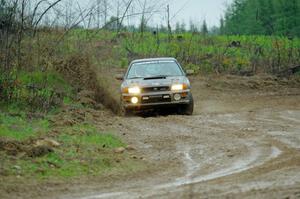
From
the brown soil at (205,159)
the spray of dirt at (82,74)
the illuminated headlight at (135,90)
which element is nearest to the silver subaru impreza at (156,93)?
the illuminated headlight at (135,90)

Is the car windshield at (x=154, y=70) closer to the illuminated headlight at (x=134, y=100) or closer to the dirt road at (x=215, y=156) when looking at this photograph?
the illuminated headlight at (x=134, y=100)

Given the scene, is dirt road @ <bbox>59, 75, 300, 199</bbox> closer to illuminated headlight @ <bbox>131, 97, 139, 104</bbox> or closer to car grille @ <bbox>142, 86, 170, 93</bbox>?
illuminated headlight @ <bbox>131, 97, 139, 104</bbox>

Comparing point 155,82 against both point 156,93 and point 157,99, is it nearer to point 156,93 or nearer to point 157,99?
point 156,93

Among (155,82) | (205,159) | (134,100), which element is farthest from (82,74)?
(205,159)

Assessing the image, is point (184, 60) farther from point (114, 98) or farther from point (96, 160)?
point (96, 160)

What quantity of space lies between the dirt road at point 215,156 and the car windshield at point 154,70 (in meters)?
1.71

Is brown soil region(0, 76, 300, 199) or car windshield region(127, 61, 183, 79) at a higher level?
car windshield region(127, 61, 183, 79)

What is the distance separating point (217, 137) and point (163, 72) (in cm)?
513

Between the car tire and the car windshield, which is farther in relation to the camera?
the car windshield

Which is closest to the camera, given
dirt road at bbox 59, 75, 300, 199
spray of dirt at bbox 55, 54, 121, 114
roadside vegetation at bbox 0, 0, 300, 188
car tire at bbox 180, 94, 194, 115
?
dirt road at bbox 59, 75, 300, 199

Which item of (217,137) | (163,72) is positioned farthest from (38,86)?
(217,137)

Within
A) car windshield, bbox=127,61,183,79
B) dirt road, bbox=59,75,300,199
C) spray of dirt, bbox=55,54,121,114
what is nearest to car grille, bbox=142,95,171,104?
car windshield, bbox=127,61,183,79

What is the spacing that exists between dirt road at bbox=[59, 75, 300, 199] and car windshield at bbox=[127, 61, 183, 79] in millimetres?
1714

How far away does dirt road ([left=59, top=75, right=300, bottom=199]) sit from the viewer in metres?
6.96
